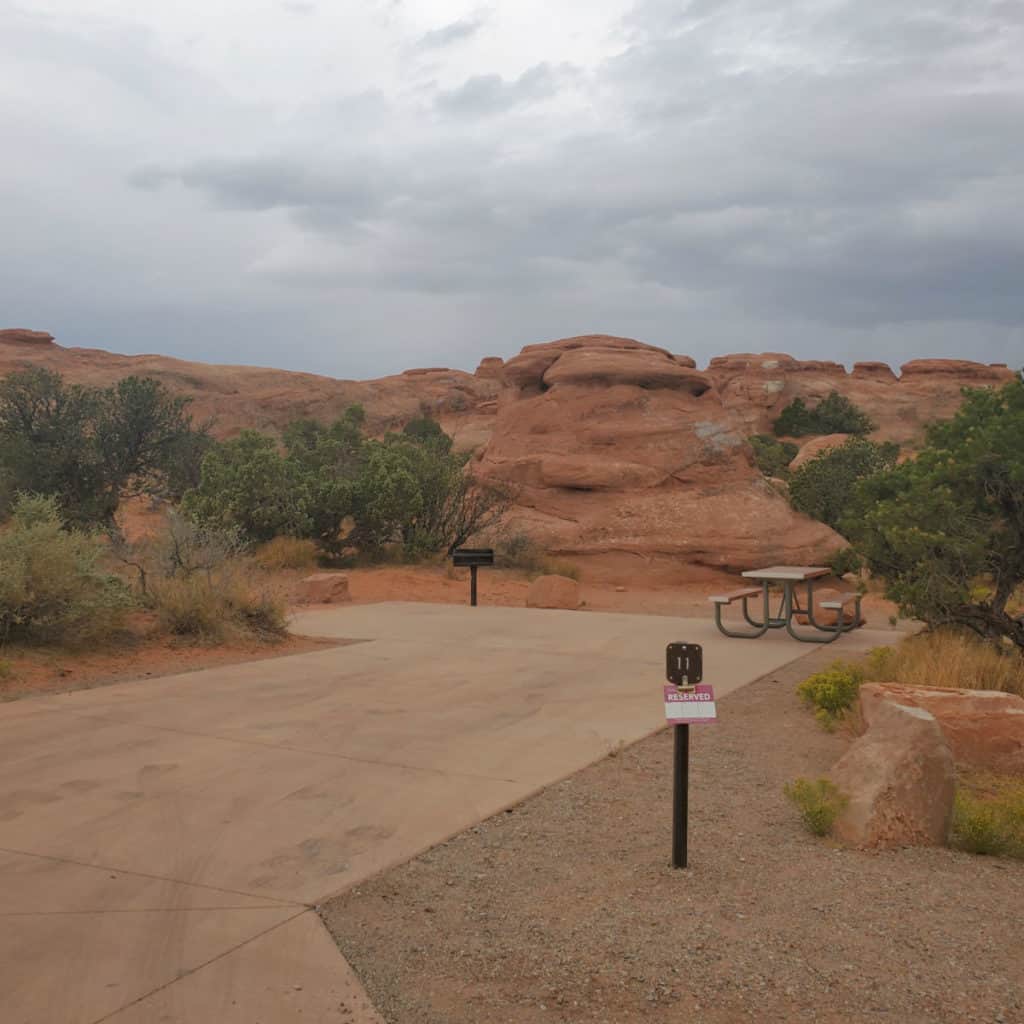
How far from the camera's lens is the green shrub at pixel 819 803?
16.3ft

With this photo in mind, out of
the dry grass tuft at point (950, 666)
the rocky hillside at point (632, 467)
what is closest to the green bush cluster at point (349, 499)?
the rocky hillside at point (632, 467)

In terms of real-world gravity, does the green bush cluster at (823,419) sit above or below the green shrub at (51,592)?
above

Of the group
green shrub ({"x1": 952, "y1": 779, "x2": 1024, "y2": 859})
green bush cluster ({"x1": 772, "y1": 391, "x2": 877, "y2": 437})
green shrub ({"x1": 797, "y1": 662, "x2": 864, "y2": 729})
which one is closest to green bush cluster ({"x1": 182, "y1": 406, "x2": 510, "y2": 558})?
green shrub ({"x1": 797, "y1": 662, "x2": 864, "y2": 729})

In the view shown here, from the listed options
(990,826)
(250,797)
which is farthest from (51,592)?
(990,826)

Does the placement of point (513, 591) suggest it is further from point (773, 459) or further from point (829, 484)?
point (773, 459)

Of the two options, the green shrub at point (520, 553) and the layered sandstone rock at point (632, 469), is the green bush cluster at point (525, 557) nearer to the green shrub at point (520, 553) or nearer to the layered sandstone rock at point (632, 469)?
the green shrub at point (520, 553)

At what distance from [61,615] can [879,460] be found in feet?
86.9

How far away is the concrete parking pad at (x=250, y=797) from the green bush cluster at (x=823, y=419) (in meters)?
56.9

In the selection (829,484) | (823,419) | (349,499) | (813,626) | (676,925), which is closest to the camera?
(676,925)

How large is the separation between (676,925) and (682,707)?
96cm

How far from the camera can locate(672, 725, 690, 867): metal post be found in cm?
441

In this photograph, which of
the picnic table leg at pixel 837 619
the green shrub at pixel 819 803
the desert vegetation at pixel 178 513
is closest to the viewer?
the green shrub at pixel 819 803

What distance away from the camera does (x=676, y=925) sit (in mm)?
3801

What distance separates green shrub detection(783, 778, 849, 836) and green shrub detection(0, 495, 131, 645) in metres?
→ 7.36
